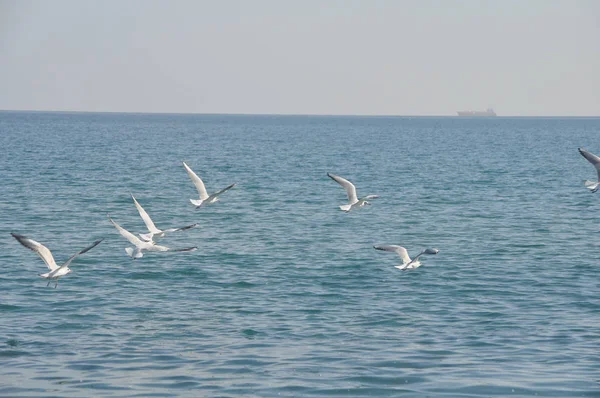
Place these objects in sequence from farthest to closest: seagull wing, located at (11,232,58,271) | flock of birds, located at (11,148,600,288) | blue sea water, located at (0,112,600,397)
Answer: flock of birds, located at (11,148,600,288)
seagull wing, located at (11,232,58,271)
blue sea water, located at (0,112,600,397)

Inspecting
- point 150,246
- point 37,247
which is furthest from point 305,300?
point 37,247

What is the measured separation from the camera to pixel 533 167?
90.0 m

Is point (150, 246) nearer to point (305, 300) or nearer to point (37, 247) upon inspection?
point (37, 247)

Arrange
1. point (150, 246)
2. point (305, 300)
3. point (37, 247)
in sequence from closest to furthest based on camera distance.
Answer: point (37, 247) < point (150, 246) < point (305, 300)

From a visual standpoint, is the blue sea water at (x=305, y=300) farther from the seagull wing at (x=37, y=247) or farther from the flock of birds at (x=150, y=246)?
the seagull wing at (x=37, y=247)

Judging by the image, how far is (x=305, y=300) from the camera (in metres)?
28.8

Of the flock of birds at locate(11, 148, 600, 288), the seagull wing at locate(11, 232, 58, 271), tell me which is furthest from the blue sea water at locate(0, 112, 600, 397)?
the seagull wing at locate(11, 232, 58, 271)

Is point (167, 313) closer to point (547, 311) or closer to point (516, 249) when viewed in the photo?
point (547, 311)

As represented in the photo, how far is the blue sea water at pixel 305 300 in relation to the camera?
21.3m

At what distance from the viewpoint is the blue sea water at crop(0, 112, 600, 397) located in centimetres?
2133

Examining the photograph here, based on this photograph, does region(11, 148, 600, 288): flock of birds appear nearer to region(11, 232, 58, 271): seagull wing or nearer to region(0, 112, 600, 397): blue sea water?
region(11, 232, 58, 271): seagull wing

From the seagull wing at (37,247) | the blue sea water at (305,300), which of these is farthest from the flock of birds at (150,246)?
the blue sea water at (305,300)

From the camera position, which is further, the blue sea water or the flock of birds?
the flock of birds

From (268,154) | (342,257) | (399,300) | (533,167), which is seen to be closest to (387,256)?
(342,257)
